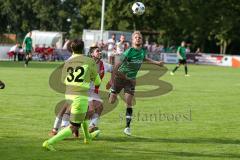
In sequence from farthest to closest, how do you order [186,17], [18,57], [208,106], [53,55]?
[186,17] < [53,55] < [18,57] < [208,106]

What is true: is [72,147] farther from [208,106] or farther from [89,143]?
[208,106]

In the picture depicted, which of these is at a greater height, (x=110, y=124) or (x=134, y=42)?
(x=134, y=42)

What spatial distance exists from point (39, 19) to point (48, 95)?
73096mm

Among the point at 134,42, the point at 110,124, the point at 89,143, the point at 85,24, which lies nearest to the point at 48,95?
the point at 110,124

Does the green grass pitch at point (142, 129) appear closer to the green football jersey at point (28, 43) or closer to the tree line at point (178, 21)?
the green football jersey at point (28, 43)

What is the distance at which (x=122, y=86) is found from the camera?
1376cm

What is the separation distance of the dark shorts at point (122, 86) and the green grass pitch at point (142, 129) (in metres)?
0.88

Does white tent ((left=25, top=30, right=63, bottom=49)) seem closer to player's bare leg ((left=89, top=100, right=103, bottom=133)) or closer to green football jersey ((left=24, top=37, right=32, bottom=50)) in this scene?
green football jersey ((left=24, top=37, right=32, bottom=50))

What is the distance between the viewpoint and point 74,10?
92.6 meters

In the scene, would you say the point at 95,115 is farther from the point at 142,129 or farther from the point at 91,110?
the point at 142,129

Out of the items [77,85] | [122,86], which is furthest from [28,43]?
[77,85]

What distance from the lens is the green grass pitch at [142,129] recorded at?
35.4ft

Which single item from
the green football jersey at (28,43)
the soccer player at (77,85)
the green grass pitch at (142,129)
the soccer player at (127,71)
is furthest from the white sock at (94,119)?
the green football jersey at (28,43)

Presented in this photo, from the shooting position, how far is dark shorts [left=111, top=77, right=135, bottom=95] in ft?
44.8
